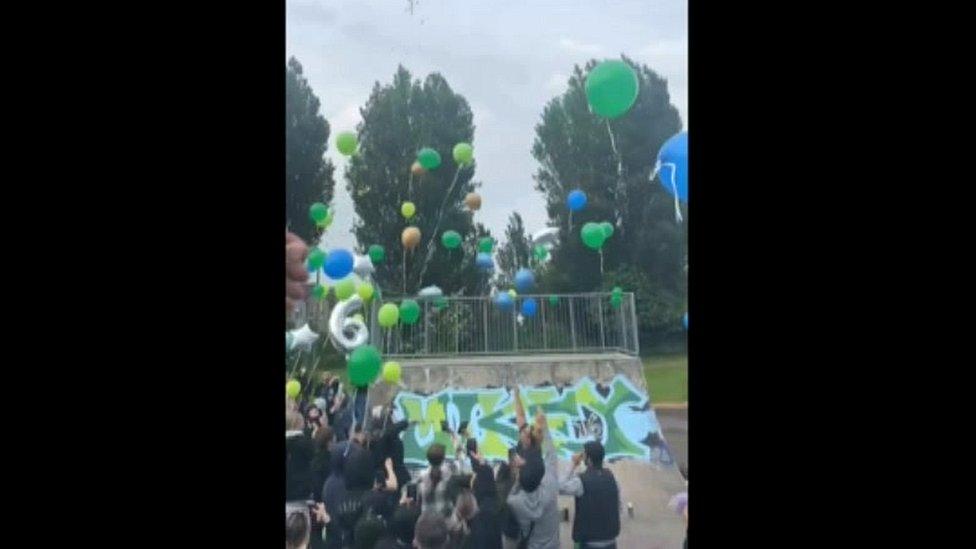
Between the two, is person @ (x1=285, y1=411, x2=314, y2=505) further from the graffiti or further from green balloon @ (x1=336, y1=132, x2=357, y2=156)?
green balloon @ (x1=336, y1=132, x2=357, y2=156)

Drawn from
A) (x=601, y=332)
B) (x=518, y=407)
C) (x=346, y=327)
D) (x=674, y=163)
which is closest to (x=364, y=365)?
(x=346, y=327)

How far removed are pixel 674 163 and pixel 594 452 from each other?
88 centimetres

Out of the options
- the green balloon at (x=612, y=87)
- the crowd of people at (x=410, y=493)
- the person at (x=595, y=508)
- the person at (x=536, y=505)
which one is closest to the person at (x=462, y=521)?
the crowd of people at (x=410, y=493)

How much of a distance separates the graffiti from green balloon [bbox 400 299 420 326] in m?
0.22

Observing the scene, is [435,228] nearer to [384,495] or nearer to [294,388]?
[294,388]

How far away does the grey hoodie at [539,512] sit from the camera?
263 centimetres

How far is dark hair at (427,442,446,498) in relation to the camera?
270cm

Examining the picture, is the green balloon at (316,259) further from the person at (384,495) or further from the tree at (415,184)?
the person at (384,495)

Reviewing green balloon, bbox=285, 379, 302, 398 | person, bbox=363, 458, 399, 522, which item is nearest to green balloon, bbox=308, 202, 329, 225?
green balloon, bbox=285, 379, 302, 398

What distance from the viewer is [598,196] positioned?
9.64 ft

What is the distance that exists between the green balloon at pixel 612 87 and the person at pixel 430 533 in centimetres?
118
